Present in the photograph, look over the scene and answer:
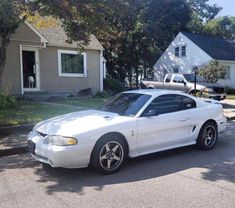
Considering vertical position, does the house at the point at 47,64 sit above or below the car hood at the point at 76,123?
above

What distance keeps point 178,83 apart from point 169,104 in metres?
13.7

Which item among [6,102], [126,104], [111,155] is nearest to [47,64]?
[6,102]

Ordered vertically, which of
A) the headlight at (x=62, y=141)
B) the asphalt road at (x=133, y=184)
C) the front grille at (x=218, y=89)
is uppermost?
the front grille at (x=218, y=89)

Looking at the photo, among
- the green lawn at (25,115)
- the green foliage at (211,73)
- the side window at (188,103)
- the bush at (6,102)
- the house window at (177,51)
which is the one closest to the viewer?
the side window at (188,103)

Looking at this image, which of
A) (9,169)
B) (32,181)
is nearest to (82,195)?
(32,181)

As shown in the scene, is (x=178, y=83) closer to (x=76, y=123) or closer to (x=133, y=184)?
(x=76, y=123)

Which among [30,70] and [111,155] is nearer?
[111,155]

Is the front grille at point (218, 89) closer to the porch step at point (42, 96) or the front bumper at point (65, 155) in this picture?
the porch step at point (42, 96)

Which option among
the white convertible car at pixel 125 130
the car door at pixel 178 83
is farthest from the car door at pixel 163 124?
the car door at pixel 178 83

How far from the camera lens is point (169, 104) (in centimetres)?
757

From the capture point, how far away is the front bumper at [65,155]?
5883 millimetres

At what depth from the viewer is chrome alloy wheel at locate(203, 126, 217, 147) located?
318 inches

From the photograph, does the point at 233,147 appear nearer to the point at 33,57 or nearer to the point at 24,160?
the point at 24,160

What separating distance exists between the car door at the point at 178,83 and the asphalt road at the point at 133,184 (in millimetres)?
13206
